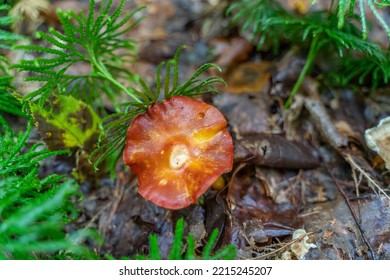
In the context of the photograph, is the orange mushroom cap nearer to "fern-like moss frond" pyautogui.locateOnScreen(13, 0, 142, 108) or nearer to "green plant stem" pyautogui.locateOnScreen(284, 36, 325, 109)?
"fern-like moss frond" pyautogui.locateOnScreen(13, 0, 142, 108)

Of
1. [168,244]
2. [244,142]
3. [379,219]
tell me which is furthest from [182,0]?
[379,219]

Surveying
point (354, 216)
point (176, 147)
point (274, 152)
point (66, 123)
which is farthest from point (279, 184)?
point (66, 123)

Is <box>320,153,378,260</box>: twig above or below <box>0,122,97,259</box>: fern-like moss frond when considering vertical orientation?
below

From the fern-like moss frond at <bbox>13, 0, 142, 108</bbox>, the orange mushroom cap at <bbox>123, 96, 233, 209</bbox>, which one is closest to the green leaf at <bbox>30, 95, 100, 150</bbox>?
the fern-like moss frond at <bbox>13, 0, 142, 108</bbox>

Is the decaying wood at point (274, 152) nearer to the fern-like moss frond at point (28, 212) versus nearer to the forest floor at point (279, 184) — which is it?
the forest floor at point (279, 184)

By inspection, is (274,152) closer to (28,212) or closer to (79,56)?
(79,56)

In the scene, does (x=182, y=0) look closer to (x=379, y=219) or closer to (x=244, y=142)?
(x=244, y=142)
